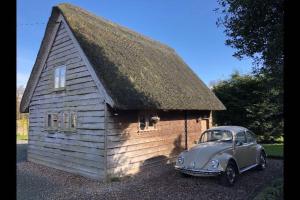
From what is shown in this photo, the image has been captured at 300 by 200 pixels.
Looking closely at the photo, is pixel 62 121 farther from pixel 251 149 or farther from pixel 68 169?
pixel 251 149

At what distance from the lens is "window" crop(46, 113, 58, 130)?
1394 centimetres

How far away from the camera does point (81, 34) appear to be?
12.6 metres

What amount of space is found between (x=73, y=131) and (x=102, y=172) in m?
→ 2.58

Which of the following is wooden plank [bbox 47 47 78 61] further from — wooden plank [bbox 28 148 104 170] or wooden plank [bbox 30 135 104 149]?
wooden plank [bbox 28 148 104 170]

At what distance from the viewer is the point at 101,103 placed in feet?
37.2

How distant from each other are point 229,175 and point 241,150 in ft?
4.64

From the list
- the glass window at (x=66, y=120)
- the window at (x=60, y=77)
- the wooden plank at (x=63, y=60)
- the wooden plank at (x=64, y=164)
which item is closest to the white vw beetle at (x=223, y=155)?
the wooden plank at (x=64, y=164)

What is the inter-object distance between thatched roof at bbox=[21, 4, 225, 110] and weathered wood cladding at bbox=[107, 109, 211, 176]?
2.68 feet

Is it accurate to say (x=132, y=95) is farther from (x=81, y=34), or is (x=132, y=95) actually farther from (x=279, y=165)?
(x=279, y=165)

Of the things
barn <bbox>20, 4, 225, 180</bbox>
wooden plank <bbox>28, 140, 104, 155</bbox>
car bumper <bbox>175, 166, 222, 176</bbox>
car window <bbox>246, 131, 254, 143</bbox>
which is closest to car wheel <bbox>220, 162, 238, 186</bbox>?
car bumper <bbox>175, 166, 222, 176</bbox>

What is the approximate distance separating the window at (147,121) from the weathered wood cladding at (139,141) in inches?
7.9

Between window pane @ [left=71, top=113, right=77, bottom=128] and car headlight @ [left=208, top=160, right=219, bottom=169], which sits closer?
car headlight @ [left=208, top=160, right=219, bottom=169]
